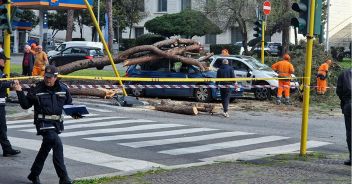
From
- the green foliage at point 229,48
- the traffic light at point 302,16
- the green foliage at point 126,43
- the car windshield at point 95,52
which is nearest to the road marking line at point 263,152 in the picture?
the traffic light at point 302,16

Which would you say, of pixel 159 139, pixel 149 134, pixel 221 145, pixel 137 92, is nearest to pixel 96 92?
pixel 137 92

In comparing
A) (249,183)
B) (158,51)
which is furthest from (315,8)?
(158,51)

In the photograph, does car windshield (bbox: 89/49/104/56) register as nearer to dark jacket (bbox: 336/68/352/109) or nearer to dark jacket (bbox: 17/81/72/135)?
dark jacket (bbox: 336/68/352/109)

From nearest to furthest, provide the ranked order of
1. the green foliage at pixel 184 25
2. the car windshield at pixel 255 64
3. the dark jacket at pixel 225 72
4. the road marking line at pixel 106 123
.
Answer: the road marking line at pixel 106 123
the dark jacket at pixel 225 72
the car windshield at pixel 255 64
the green foliage at pixel 184 25

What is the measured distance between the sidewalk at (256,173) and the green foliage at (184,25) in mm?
46930

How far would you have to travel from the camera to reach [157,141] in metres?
14.1

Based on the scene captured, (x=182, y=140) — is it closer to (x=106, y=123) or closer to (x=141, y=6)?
(x=106, y=123)

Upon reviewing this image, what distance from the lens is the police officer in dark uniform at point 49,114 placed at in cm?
923

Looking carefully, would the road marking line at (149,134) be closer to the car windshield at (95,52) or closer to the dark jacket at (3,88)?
the dark jacket at (3,88)

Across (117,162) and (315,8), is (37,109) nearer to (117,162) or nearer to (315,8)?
(117,162)

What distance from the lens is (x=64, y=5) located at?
3312 cm

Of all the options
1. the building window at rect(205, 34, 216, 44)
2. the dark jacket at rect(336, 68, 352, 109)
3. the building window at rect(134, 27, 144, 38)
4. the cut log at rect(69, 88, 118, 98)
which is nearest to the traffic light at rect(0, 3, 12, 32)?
the cut log at rect(69, 88, 118, 98)

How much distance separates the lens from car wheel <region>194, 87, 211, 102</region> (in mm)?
23438

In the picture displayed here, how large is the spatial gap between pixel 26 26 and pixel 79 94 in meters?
41.2
